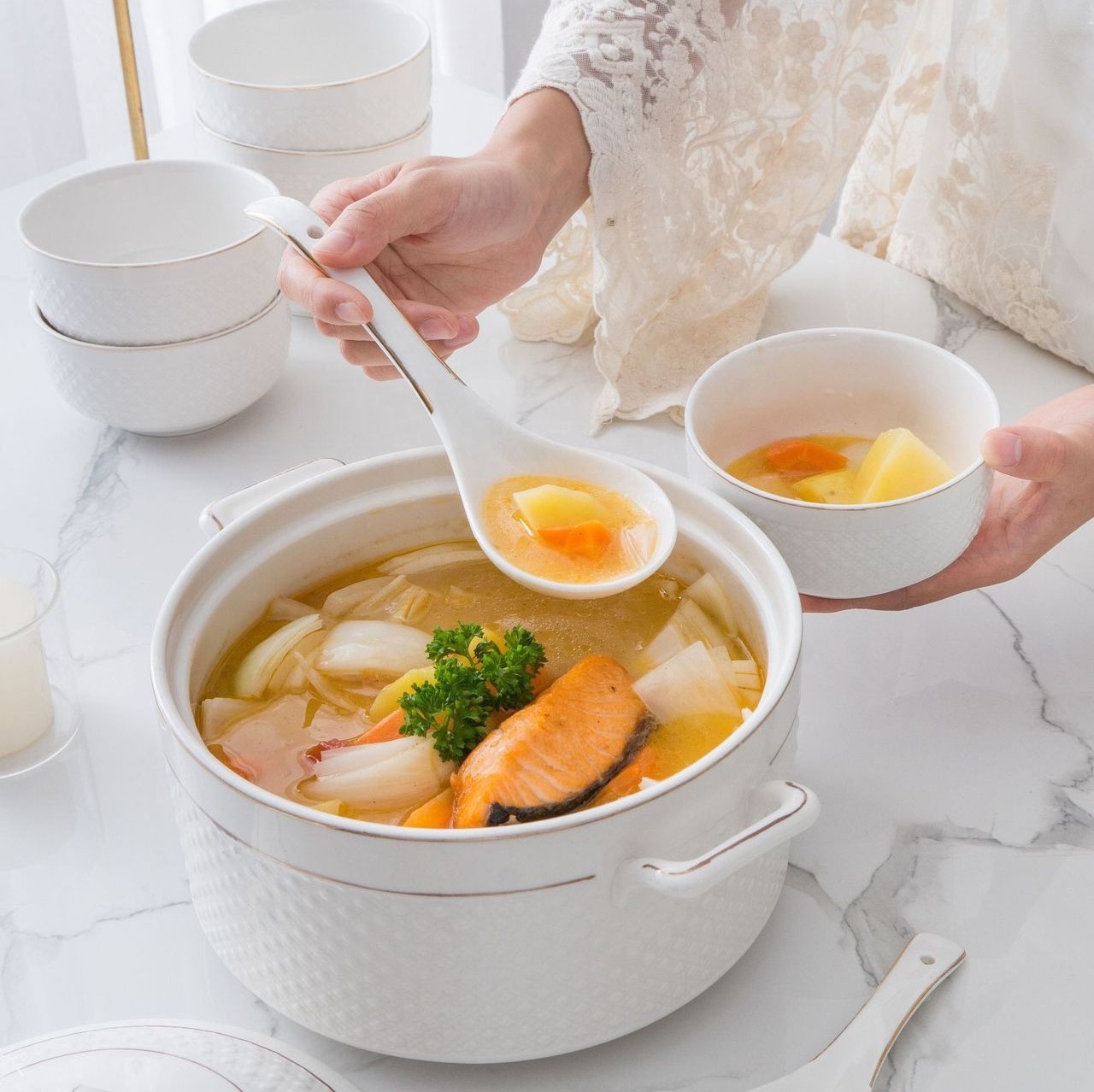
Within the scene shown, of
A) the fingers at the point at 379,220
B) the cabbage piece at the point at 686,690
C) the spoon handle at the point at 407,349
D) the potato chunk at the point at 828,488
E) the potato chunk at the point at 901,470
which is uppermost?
the fingers at the point at 379,220

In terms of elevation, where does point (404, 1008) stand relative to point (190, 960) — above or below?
above

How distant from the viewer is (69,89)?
9.67ft

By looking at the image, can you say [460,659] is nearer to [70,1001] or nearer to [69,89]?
[70,1001]

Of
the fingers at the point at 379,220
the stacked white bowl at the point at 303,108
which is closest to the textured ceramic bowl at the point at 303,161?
the stacked white bowl at the point at 303,108

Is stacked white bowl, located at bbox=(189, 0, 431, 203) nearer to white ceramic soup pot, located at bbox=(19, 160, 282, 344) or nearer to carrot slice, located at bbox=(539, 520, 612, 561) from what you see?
white ceramic soup pot, located at bbox=(19, 160, 282, 344)

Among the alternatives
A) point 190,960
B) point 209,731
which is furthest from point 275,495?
point 190,960

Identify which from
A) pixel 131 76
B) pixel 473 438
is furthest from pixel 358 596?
pixel 131 76

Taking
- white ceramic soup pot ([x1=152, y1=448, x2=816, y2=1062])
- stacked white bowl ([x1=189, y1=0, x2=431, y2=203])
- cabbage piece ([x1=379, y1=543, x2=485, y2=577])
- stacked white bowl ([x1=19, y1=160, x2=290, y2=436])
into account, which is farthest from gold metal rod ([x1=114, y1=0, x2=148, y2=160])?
white ceramic soup pot ([x1=152, y1=448, x2=816, y2=1062])

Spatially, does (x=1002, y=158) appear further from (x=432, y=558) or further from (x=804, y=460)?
(x=432, y=558)

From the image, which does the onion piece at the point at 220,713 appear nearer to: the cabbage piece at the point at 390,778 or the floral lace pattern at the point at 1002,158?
the cabbage piece at the point at 390,778

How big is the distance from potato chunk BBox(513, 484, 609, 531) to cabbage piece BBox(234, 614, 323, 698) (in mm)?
174

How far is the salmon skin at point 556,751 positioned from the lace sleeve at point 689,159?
545 mm

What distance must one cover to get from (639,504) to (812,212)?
22.9 inches

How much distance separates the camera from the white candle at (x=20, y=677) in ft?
3.17
